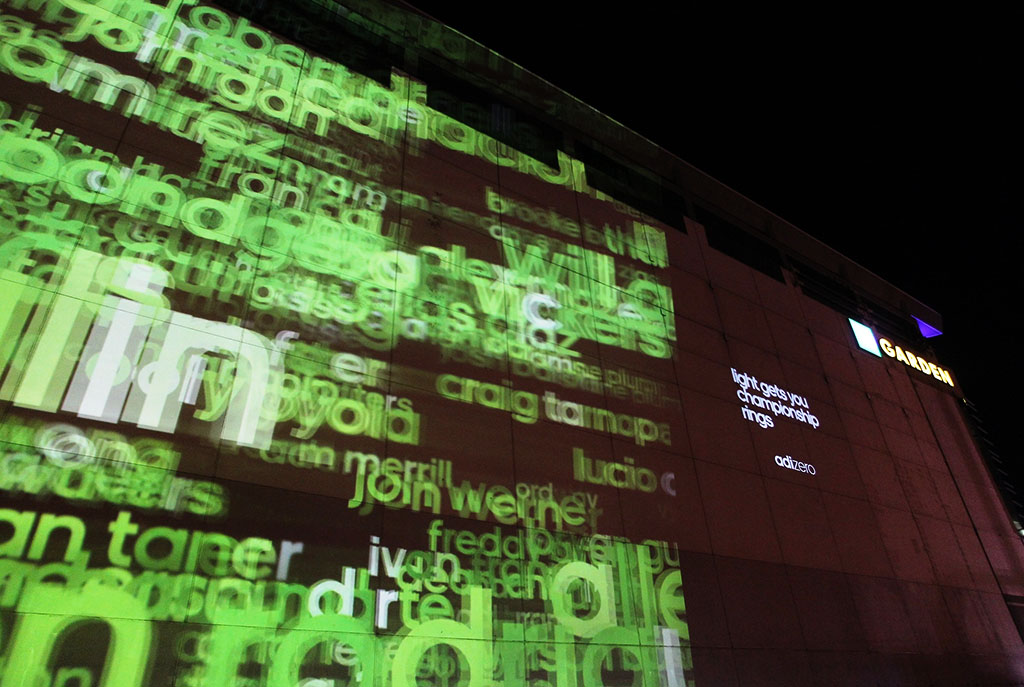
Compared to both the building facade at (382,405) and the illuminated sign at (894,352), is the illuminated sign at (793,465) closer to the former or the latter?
the building facade at (382,405)

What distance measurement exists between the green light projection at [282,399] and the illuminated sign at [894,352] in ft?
24.0

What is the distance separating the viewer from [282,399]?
4617 mm

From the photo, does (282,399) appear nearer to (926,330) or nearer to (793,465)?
(793,465)

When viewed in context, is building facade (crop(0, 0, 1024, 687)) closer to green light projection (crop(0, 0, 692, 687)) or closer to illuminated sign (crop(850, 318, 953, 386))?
green light projection (crop(0, 0, 692, 687))

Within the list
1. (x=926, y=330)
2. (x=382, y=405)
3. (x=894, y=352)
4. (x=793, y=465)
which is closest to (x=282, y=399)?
(x=382, y=405)

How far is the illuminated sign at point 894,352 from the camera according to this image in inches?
477

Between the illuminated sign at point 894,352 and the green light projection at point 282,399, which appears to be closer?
the green light projection at point 282,399

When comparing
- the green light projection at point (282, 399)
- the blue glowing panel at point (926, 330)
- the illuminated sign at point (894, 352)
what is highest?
the blue glowing panel at point (926, 330)


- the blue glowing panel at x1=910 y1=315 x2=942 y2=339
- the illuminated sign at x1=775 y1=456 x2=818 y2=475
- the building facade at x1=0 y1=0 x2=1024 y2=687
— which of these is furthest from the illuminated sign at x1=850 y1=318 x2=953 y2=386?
the illuminated sign at x1=775 y1=456 x2=818 y2=475

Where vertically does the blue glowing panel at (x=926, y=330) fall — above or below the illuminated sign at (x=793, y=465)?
above

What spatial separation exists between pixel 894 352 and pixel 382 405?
12.3 m

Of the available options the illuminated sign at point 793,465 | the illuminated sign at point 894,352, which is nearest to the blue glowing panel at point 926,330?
the illuminated sign at point 894,352

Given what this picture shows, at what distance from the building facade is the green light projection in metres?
0.02

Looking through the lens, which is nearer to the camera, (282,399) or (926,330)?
(282,399)
